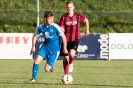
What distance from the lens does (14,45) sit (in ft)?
75.0

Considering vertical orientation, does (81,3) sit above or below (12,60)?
above

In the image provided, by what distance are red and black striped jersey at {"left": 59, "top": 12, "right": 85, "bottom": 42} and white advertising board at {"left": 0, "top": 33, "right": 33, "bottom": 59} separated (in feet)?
34.5

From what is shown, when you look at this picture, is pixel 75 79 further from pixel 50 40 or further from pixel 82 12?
pixel 82 12

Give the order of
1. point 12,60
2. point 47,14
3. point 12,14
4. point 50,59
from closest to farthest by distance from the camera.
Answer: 1. point 47,14
2. point 50,59
3. point 12,60
4. point 12,14

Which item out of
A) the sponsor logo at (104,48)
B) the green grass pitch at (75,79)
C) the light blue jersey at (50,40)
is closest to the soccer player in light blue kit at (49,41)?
the light blue jersey at (50,40)

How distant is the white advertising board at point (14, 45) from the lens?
2288cm

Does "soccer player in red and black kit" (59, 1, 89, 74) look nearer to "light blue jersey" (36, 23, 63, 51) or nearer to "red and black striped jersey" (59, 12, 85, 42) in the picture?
"red and black striped jersey" (59, 12, 85, 42)

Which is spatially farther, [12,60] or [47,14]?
[12,60]

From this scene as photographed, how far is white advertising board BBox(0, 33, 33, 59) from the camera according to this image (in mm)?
22875

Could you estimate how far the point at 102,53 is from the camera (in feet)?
76.0

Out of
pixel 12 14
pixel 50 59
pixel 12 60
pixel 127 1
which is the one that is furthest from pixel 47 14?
pixel 127 1

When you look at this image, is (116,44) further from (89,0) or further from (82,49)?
(89,0)

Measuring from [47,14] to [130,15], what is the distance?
20241 millimetres

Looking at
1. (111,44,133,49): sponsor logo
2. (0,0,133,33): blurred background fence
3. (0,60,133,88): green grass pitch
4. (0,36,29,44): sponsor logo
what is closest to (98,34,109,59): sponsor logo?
(111,44,133,49): sponsor logo
